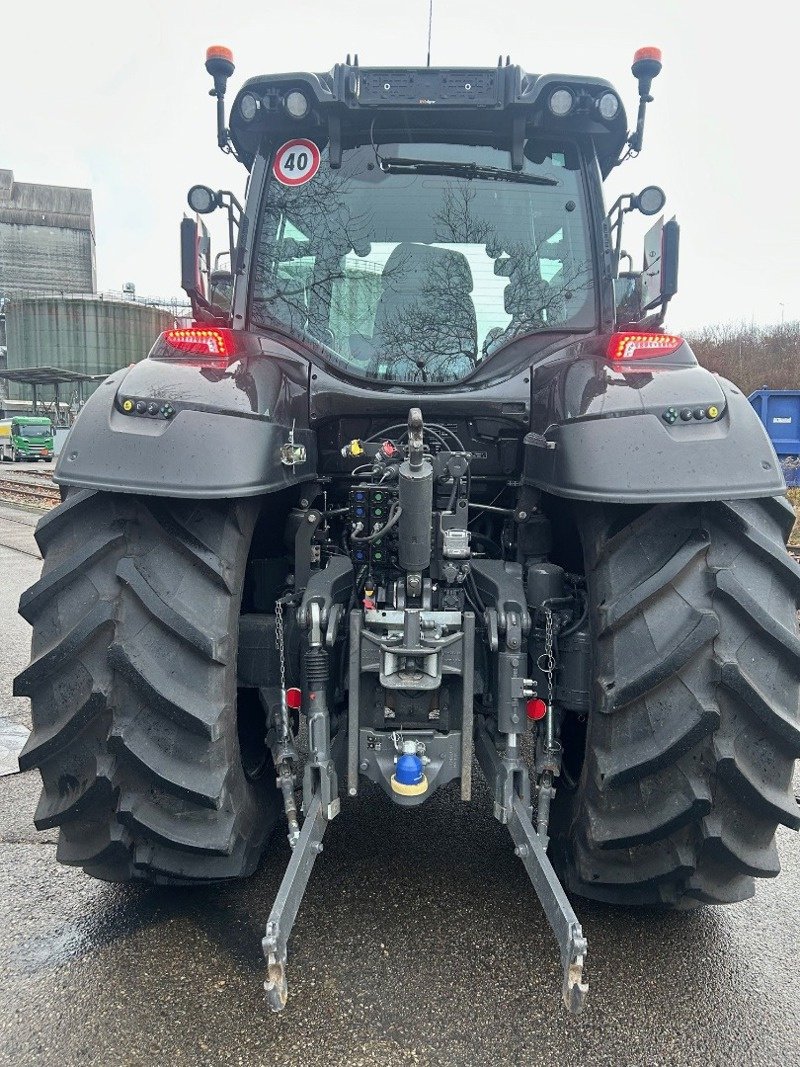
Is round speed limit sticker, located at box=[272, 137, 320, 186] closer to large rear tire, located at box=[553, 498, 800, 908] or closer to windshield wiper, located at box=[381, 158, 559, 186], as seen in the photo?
windshield wiper, located at box=[381, 158, 559, 186]

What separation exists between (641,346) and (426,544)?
86 cm

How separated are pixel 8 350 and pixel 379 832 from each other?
56381mm

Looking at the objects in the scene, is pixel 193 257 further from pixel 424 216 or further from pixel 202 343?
pixel 424 216

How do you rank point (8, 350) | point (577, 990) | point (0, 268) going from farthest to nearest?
point (0, 268), point (8, 350), point (577, 990)

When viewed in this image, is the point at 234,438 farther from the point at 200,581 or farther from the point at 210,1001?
the point at 210,1001

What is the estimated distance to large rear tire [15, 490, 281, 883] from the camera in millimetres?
1886

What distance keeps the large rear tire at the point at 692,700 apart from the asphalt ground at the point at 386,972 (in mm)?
293

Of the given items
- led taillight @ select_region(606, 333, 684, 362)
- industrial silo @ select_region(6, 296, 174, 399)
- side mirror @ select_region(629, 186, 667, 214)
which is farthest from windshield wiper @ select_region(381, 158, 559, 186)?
industrial silo @ select_region(6, 296, 174, 399)

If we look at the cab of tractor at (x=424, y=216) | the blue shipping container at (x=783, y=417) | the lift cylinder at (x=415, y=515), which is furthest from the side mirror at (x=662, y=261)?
the blue shipping container at (x=783, y=417)

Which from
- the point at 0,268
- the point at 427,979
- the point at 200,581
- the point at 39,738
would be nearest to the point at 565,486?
the point at 200,581

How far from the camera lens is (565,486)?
1.97m

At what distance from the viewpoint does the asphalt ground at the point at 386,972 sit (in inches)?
71.7

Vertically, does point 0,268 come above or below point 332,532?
above

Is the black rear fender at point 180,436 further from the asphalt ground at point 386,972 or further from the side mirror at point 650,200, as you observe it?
the side mirror at point 650,200
